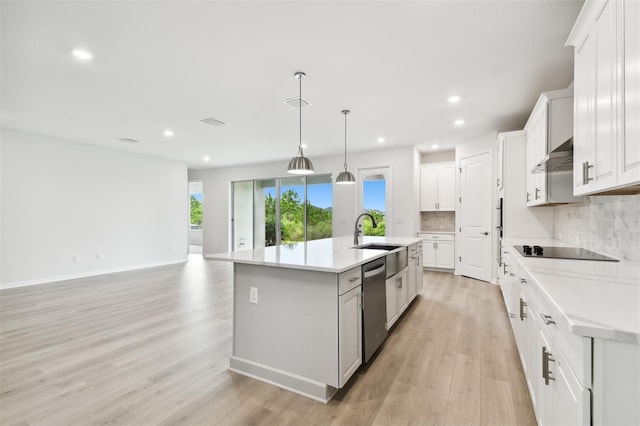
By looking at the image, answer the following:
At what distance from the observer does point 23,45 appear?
2.57 meters

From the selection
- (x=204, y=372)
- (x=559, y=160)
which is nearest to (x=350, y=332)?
(x=204, y=372)

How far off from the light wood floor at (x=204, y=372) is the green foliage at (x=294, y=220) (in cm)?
385

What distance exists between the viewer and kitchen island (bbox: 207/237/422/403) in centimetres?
197

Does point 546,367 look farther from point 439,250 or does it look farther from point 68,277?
point 68,277

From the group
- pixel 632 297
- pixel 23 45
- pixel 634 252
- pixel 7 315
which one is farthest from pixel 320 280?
pixel 7 315

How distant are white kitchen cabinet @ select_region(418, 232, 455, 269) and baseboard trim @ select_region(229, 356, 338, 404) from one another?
497cm

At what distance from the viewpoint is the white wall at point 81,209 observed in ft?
16.7

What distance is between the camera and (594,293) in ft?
3.92

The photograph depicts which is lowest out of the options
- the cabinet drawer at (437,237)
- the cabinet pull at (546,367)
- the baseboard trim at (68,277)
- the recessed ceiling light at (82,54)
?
the baseboard trim at (68,277)

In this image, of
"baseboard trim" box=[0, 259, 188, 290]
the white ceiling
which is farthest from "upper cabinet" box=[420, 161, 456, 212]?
"baseboard trim" box=[0, 259, 188, 290]

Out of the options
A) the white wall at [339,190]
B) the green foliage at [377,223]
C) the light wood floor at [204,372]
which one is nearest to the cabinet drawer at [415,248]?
the light wood floor at [204,372]

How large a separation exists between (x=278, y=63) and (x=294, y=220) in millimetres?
5420

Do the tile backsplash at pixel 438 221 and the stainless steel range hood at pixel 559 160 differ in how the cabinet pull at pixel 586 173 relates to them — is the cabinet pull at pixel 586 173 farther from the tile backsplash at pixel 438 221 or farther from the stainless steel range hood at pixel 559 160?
the tile backsplash at pixel 438 221

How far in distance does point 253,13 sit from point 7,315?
14.9ft
